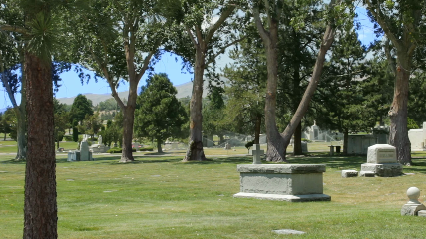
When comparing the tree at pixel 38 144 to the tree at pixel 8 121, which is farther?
the tree at pixel 8 121

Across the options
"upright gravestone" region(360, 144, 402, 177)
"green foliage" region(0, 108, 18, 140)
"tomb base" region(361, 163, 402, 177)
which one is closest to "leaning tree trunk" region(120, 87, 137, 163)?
"upright gravestone" region(360, 144, 402, 177)

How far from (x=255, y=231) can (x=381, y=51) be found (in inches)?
926

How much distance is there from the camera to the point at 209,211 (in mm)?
11750

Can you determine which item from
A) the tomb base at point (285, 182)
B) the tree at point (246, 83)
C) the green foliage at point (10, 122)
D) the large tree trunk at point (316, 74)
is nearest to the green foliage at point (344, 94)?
the tree at point (246, 83)

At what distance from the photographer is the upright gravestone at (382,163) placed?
19767mm

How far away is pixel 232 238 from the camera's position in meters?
7.86

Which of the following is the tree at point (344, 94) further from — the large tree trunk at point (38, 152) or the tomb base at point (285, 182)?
the large tree trunk at point (38, 152)

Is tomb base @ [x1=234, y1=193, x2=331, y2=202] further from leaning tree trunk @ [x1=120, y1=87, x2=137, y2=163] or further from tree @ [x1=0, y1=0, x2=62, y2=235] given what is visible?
leaning tree trunk @ [x1=120, y1=87, x2=137, y2=163]

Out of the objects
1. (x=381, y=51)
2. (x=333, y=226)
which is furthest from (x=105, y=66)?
(x=333, y=226)

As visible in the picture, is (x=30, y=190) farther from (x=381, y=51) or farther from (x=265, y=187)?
(x=381, y=51)

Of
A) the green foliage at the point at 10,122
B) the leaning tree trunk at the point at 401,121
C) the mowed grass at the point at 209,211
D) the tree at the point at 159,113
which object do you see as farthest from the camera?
the green foliage at the point at 10,122

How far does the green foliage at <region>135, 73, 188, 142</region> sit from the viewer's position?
60281 mm

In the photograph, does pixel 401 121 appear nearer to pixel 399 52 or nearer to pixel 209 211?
pixel 399 52

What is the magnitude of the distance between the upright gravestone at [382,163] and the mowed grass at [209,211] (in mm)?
616
